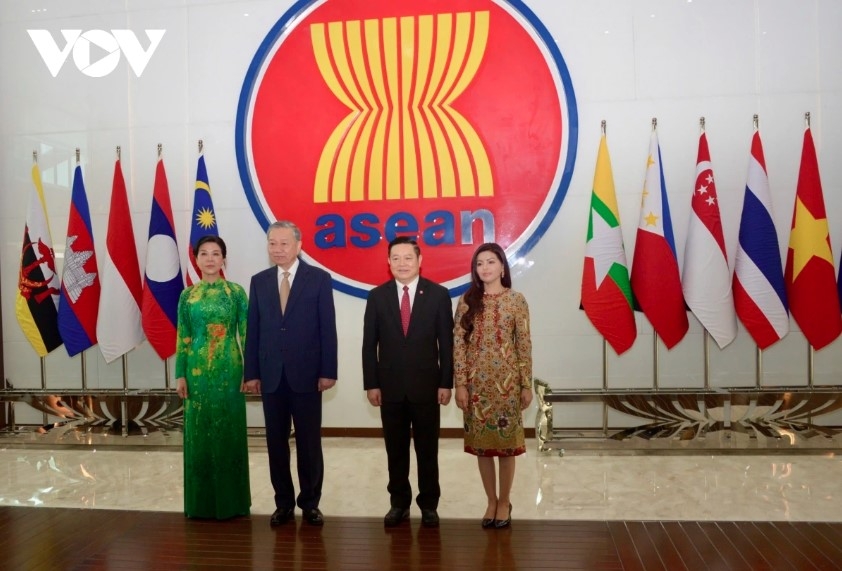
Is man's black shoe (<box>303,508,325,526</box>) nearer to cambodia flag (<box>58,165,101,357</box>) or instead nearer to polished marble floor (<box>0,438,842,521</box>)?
polished marble floor (<box>0,438,842,521</box>)

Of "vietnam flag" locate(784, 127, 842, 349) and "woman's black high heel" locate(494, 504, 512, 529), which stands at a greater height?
"vietnam flag" locate(784, 127, 842, 349)

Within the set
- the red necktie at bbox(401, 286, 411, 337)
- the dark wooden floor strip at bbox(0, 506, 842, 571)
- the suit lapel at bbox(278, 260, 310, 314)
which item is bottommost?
the dark wooden floor strip at bbox(0, 506, 842, 571)

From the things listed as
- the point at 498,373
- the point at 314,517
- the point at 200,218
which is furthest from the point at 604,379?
the point at 200,218

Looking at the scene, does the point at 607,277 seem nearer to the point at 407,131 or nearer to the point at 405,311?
the point at 407,131

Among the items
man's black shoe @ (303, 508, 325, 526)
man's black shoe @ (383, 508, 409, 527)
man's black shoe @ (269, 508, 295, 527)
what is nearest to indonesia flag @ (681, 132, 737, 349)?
man's black shoe @ (383, 508, 409, 527)

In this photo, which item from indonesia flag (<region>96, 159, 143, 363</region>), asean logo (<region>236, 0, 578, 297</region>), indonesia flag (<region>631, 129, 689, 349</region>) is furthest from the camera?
indonesia flag (<region>96, 159, 143, 363</region>)

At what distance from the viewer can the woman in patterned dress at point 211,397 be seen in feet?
10.7

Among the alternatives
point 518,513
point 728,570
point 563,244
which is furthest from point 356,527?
point 563,244

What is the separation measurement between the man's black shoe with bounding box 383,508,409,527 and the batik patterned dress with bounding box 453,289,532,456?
1.58ft

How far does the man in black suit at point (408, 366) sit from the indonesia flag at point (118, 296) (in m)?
2.53

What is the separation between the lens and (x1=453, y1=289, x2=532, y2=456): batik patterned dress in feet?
9.80

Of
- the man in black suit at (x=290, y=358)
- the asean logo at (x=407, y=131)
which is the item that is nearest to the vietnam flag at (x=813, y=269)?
the asean logo at (x=407, y=131)

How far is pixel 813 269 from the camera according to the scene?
4.23 m

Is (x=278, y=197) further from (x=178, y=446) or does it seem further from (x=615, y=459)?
(x=615, y=459)
